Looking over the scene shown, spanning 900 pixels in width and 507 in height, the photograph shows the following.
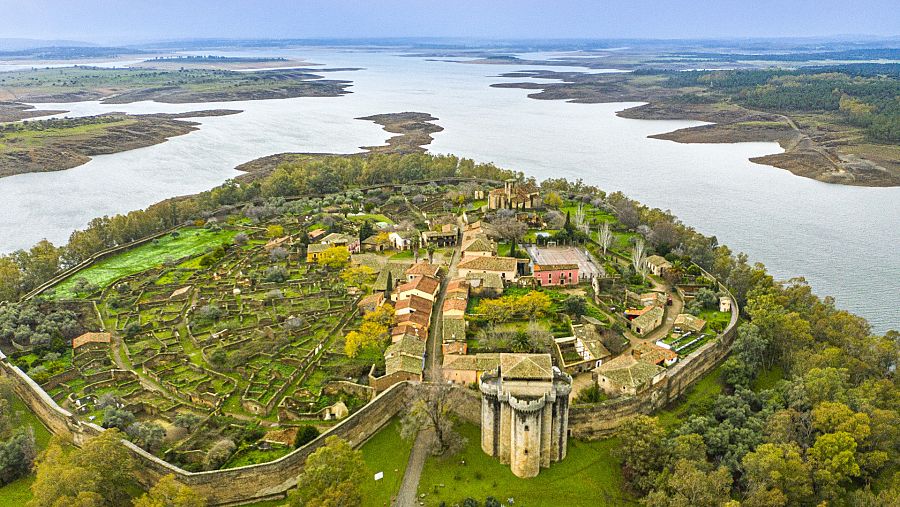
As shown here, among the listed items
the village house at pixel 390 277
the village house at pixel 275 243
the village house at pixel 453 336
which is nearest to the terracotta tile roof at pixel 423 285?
the village house at pixel 390 277

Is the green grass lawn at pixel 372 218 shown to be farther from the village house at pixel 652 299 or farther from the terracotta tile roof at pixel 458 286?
the village house at pixel 652 299

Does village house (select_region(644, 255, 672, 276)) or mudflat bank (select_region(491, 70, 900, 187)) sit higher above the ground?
mudflat bank (select_region(491, 70, 900, 187))

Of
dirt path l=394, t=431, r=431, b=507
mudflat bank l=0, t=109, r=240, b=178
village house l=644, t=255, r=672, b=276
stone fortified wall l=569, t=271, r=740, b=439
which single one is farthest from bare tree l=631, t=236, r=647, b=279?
mudflat bank l=0, t=109, r=240, b=178

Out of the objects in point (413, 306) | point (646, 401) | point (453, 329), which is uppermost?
point (413, 306)

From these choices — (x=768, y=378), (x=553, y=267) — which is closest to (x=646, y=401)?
(x=768, y=378)

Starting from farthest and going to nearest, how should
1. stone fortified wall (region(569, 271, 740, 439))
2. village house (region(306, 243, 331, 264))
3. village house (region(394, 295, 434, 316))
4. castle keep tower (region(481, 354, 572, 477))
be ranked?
village house (region(306, 243, 331, 264)), village house (region(394, 295, 434, 316)), stone fortified wall (region(569, 271, 740, 439)), castle keep tower (region(481, 354, 572, 477))

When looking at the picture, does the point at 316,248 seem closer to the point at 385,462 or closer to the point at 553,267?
the point at 553,267

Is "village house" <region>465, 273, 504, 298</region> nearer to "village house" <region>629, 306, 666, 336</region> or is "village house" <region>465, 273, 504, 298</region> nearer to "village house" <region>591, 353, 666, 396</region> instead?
"village house" <region>629, 306, 666, 336</region>
